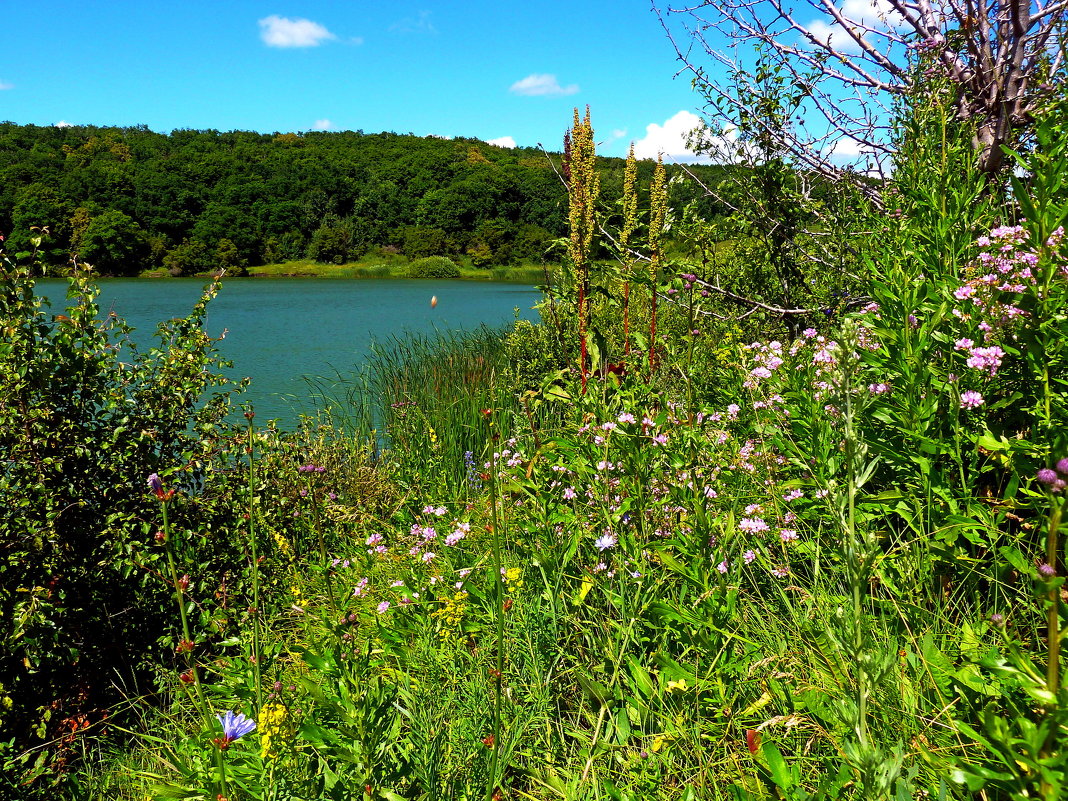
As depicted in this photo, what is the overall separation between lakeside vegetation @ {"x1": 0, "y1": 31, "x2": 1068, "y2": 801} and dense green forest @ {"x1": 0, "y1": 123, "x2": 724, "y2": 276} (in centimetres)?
4277

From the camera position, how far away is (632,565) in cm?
208

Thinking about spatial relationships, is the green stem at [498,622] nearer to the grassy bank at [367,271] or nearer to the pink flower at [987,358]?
the pink flower at [987,358]

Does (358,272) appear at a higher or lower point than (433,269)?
lower

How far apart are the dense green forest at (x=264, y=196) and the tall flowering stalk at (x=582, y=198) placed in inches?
1674

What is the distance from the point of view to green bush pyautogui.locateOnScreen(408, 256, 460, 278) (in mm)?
50656

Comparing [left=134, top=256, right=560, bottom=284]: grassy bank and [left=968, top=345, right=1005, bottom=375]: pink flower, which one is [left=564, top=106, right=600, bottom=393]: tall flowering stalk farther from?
[left=134, top=256, right=560, bottom=284]: grassy bank

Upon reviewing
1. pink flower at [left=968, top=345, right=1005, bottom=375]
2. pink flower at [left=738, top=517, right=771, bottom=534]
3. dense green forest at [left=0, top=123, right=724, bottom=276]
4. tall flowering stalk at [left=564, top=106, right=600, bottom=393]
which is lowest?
pink flower at [left=738, top=517, right=771, bottom=534]

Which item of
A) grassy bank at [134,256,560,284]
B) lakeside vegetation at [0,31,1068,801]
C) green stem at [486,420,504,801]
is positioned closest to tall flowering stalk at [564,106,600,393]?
lakeside vegetation at [0,31,1068,801]

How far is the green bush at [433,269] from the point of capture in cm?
5066

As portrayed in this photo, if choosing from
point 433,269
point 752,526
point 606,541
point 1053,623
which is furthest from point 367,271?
point 1053,623

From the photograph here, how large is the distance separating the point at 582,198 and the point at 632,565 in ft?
5.81

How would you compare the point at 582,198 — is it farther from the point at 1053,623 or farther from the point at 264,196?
the point at 264,196

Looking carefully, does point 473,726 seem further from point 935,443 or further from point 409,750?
point 935,443

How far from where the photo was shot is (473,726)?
171cm
